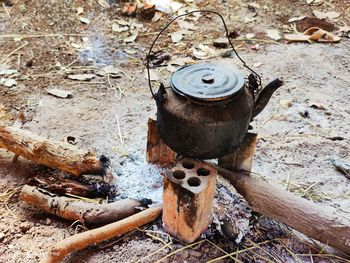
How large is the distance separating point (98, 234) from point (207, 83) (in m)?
0.96

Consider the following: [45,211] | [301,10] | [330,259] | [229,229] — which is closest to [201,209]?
[229,229]

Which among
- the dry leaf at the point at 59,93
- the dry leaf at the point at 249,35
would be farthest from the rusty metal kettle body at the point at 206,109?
the dry leaf at the point at 249,35

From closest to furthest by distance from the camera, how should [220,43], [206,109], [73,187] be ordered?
[206,109] → [73,187] → [220,43]

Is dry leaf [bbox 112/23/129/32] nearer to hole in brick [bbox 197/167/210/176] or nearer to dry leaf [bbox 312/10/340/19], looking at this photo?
dry leaf [bbox 312/10/340/19]

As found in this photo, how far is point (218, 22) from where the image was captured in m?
4.79

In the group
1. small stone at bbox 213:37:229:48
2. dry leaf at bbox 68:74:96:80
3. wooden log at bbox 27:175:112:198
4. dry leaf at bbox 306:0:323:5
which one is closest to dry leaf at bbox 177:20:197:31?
small stone at bbox 213:37:229:48

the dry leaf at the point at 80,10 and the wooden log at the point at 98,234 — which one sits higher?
the dry leaf at the point at 80,10

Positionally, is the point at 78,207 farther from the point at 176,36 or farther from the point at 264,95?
the point at 176,36

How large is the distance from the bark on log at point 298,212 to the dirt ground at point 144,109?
4.9 inches

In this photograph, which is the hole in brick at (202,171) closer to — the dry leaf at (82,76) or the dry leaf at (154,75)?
the dry leaf at (154,75)

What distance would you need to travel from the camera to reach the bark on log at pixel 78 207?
2.33 meters

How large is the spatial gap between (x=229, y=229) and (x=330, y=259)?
0.57 meters

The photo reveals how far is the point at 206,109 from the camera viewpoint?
2.08 m

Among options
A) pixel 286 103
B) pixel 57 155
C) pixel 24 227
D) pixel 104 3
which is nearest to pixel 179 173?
pixel 57 155
